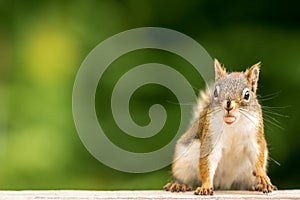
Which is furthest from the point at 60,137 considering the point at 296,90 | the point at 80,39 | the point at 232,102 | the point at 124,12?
the point at 232,102

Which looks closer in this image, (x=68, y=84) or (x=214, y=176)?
(x=214, y=176)

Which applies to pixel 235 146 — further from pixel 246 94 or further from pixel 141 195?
pixel 141 195

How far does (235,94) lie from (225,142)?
139mm

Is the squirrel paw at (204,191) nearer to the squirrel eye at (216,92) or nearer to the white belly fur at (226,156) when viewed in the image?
the white belly fur at (226,156)

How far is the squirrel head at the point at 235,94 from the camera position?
1795mm

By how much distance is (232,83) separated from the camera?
1.85 m

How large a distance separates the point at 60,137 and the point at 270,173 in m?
0.76

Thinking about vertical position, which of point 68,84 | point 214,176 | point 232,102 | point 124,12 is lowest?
point 214,176

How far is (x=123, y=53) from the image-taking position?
117 inches

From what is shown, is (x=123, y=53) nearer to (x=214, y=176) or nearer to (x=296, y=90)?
(x=296, y=90)

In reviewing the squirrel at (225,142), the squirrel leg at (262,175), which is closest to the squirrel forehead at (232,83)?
the squirrel at (225,142)

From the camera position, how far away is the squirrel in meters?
1.85

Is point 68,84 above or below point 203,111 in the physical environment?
above

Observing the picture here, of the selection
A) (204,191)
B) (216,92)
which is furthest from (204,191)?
(216,92)
